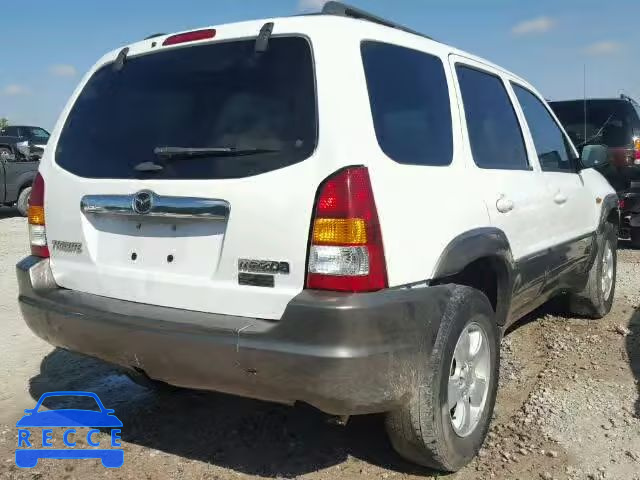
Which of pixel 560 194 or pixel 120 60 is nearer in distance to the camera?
pixel 120 60

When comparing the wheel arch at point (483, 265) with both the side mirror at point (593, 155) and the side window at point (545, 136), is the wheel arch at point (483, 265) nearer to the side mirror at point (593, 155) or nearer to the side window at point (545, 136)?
the side window at point (545, 136)

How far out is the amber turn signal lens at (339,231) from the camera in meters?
2.24

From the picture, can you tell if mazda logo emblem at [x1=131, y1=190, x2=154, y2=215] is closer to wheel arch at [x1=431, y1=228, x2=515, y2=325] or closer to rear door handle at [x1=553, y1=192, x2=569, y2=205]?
wheel arch at [x1=431, y1=228, x2=515, y2=325]

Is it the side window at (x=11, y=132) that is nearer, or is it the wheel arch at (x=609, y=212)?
the wheel arch at (x=609, y=212)

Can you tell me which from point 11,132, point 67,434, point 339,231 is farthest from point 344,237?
point 11,132

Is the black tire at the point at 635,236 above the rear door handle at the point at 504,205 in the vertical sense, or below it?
below

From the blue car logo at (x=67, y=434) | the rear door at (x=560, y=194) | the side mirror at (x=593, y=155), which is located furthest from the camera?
the side mirror at (x=593, y=155)

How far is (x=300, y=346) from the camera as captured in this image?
2215 mm

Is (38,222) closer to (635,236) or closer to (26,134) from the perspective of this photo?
(635,236)

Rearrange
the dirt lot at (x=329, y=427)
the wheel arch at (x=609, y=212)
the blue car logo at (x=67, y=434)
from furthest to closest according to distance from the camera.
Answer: the wheel arch at (x=609, y=212) < the blue car logo at (x=67, y=434) < the dirt lot at (x=329, y=427)

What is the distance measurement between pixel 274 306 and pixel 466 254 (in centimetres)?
93

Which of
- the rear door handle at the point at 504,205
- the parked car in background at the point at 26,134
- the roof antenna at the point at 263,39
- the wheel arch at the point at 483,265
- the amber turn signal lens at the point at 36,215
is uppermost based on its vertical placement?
the parked car in background at the point at 26,134

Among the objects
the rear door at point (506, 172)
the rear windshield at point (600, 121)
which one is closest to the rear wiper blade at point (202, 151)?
the rear door at point (506, 172)

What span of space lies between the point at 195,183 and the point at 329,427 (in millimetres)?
1605
